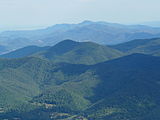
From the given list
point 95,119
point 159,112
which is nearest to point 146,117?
point 159,112

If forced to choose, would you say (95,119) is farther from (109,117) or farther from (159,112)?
(159,112)

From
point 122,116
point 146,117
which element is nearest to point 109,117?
point 122,116

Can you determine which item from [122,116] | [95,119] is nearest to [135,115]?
[122,116]

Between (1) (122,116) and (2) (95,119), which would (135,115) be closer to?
(1) (122,116)

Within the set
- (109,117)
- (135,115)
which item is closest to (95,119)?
(109,117)

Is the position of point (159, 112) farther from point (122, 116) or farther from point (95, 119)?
point (95, 119)

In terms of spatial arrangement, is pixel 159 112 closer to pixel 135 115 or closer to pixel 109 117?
pixel 135 115
